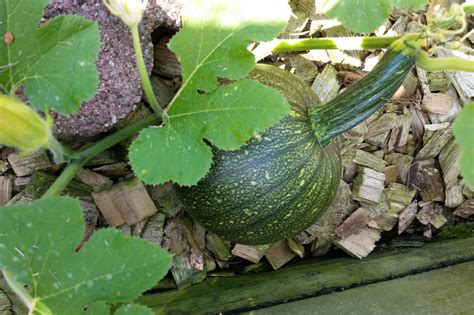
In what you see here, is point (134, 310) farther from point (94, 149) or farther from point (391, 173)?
point (391, 173)

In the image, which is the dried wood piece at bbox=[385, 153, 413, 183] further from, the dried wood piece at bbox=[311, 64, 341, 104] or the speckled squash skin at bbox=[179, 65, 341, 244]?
the speckled squash skin at bbox=[179, 65, 341, 244]

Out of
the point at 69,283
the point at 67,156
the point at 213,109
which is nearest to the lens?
the point at 69,283

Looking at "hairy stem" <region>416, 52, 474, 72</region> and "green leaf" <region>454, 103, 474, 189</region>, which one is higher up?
"hairy stem" <region>416, 52, 474, 72</region>

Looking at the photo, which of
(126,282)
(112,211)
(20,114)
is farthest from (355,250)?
(20,114)

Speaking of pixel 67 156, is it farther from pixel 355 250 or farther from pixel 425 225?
pixel 425 225

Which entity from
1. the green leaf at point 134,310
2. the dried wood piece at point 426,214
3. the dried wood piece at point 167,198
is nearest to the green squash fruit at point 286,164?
the dried wood piece at point 167,198

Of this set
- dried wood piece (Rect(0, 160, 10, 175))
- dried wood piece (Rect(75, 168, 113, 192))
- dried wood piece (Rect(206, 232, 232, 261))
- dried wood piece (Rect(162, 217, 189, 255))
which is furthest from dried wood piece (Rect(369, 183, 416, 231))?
dried wood piece (Rect(0, 160, 10, 175))

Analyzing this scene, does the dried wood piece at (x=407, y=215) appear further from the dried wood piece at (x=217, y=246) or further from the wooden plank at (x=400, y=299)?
the dried wood piece at (x=217, y=246)
